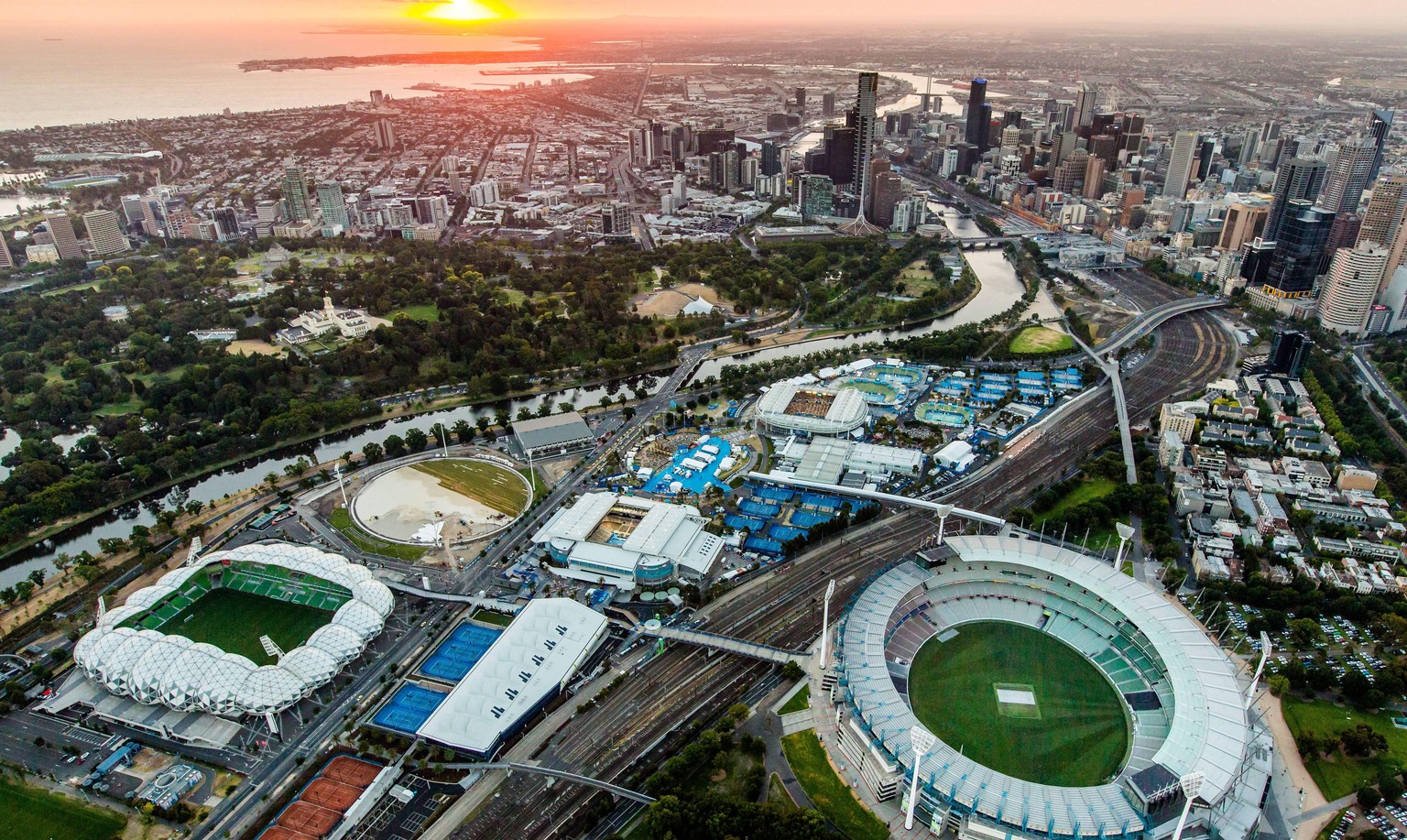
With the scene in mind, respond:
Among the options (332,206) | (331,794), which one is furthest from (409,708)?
(332,206)

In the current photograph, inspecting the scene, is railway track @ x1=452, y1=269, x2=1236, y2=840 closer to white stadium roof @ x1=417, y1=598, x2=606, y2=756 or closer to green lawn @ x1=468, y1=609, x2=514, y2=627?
white stadium roof @ x1=417, y1=598, x2=606, y2=756

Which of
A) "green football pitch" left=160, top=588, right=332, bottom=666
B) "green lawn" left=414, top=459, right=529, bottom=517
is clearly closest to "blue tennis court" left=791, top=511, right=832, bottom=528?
"green lawn" left=414, top=459, right=529, bottom=517

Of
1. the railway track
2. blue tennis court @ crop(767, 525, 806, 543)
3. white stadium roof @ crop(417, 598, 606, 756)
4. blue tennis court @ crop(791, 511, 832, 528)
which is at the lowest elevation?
the railway track

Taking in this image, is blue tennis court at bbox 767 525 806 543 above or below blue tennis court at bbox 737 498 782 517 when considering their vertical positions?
below

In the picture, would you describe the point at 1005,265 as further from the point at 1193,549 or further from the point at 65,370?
the point at 65,370

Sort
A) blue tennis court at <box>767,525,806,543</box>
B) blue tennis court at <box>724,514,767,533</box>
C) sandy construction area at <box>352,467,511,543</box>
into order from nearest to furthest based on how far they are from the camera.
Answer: blue tennis court at <box>767,525,806,543</box>
blue tennis court at <box>724,514,767,533</box>
sandy construction area at <box>352,467,511,543</box>

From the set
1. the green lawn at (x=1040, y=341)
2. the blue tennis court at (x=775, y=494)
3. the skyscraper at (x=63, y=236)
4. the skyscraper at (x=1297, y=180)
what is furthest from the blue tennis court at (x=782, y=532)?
the skyscraper at (x=63, y=236)

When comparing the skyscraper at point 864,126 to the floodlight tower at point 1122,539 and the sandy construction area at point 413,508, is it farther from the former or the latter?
the sandy construction area at point 413,508
